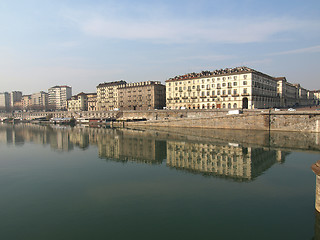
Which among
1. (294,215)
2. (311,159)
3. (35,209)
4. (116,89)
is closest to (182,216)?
(294,215)

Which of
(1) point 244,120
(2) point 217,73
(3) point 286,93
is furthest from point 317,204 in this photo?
(3) point 286,93

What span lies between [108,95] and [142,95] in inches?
1241

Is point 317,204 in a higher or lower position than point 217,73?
lower

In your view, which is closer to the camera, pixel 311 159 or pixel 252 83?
pixel 311 159

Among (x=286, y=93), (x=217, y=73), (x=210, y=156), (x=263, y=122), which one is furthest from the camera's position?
(x=286, y=93)

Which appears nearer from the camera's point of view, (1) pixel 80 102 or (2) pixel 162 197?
(2) pixel 162 197

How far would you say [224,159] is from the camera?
32.9 m

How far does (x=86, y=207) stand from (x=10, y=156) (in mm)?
29377

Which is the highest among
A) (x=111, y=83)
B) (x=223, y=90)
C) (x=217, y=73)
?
(x=111, y=83)

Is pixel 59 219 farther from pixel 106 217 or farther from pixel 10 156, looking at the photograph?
pixel 10 156

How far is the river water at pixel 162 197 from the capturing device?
14242 mm

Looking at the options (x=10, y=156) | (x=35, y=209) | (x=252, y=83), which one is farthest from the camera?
(x=252, y=83)

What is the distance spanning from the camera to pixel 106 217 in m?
15.9

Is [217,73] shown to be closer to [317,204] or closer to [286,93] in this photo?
[286,93]
